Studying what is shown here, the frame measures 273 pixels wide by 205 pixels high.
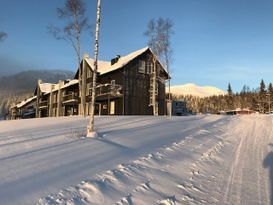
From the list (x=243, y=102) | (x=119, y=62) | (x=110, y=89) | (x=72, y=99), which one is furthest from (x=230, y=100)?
(x=110, y=89)

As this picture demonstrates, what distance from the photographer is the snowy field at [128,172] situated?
6.19 meters

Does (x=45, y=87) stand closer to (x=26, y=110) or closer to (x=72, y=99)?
(x=26, y=110)

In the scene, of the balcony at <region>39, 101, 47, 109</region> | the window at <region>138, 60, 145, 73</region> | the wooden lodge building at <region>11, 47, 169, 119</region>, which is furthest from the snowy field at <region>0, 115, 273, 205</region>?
the balcony at <region>39, 101, 47, 109</region>

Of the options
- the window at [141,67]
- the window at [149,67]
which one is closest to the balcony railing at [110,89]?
the window at [141,67]

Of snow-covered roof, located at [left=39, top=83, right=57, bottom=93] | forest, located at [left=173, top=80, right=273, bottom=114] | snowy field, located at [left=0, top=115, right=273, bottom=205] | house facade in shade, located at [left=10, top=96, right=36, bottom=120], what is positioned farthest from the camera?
forest, located at [left=173, top=80, right=273, bottom=114]

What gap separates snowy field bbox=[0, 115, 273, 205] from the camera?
6191 mm

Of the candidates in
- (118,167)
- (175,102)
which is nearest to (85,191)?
(118,167)

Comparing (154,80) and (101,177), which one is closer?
(101,177)

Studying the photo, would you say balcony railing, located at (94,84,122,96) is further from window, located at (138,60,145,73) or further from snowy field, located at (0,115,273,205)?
snowy field, located at (0,115,273,205)

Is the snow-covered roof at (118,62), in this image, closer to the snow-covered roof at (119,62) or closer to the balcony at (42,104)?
the snow-covered roof at (119,62)

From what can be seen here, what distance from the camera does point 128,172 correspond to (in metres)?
7.74

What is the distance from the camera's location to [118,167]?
8008mm

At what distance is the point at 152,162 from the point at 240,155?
4.70m

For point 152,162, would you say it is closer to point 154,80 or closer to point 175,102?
point 154,80
